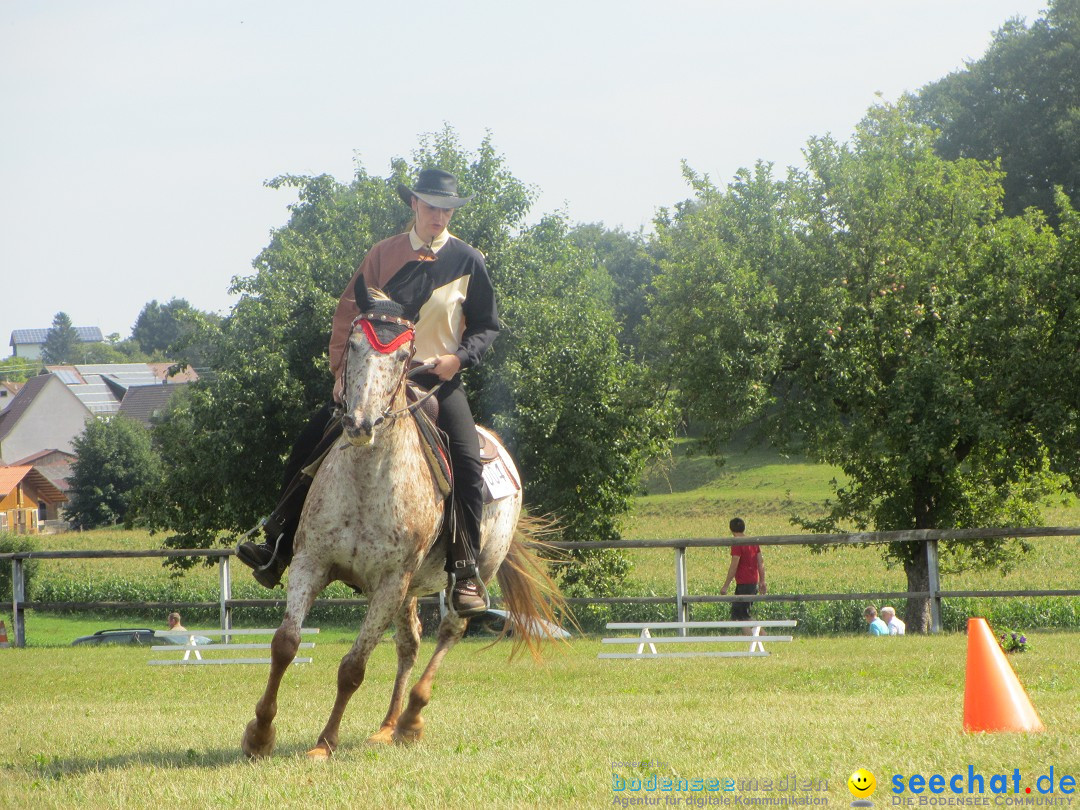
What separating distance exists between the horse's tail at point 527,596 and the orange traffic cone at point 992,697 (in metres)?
3.04

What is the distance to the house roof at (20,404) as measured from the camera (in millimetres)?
93062

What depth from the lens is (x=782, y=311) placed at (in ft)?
70.4

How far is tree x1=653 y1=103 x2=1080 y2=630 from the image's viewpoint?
1917cm

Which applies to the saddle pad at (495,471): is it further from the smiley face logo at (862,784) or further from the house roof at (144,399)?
the house roof at (144,399)

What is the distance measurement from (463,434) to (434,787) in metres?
2.52

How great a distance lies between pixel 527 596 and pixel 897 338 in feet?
45.2

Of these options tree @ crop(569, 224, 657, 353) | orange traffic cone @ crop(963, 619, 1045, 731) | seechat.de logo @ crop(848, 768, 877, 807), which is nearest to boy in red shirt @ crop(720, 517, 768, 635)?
orange traffic cone @ crop(963, 619, 1045, 731)

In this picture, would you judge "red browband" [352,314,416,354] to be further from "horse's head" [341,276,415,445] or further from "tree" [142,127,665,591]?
"tree" [142,127,665,591]

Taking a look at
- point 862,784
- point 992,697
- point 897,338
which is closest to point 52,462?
point 897,338

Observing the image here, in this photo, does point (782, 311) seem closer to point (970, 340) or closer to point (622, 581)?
point (970, 340)

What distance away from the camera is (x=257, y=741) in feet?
20.0

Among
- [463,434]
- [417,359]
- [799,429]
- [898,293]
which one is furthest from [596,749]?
[898,293]

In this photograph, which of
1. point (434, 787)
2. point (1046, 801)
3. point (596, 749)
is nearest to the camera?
point (1046, 801)

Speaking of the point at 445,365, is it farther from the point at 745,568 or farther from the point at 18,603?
the point at 18,603
